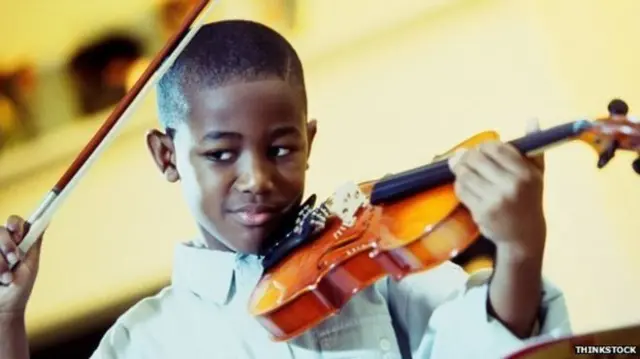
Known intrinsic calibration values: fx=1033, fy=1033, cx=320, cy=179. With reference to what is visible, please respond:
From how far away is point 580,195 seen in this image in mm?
931

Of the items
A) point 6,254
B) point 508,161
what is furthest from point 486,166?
point 6,254

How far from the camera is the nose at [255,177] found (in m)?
0.96

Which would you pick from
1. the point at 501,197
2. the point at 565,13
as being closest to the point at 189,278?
the point at 501,197

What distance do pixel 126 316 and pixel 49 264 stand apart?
0.33 ft

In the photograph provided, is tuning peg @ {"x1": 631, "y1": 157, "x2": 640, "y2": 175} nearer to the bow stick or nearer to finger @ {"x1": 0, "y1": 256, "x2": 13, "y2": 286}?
the bow stick

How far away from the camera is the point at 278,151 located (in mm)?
971

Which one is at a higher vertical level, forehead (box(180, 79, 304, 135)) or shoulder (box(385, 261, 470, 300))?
forehead (box(180, 79, 304, 135))

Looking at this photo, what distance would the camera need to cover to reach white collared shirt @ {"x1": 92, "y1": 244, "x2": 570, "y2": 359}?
0.90 metres

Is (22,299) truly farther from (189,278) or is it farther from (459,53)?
(459,53)

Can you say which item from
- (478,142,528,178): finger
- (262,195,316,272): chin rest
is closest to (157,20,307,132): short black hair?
(262,195,316,272): chin rest

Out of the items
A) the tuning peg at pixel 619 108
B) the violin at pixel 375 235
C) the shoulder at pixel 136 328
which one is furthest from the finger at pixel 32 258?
the tuning peg at pixel 619 108

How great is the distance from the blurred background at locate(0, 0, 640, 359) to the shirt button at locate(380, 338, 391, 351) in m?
0.11

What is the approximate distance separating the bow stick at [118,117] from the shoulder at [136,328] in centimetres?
12

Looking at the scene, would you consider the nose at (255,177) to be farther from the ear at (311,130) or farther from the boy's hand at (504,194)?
the boy's hand at (504,194)
